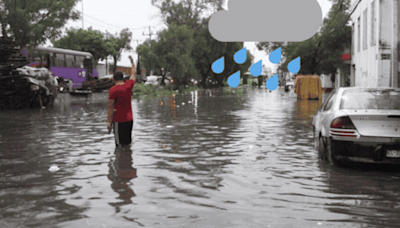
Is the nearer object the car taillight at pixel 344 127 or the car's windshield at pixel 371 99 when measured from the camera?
the car taillight at pixel 344 127

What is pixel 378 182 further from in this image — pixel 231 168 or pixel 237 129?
pixel 237 129

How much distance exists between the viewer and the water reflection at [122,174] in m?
5.78

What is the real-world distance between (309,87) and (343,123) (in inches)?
1100

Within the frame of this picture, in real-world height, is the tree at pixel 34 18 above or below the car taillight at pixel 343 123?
above

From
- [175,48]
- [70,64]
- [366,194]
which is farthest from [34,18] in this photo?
[366,194]

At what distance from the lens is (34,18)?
110ft

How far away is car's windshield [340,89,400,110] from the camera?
7.35 metres

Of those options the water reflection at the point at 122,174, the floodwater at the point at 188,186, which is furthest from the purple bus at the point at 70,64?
the water reflection at the point at 122,174

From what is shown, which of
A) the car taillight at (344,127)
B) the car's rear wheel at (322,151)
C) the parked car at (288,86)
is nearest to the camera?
the car taillight at (344,127)

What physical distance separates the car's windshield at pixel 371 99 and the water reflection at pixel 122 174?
3453 mm

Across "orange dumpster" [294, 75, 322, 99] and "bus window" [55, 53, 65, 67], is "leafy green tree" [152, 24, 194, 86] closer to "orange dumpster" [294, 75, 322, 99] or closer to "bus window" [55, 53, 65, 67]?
"bus window" [55, 53, 65, 67]

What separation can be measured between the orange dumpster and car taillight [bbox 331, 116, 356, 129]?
27549 mm

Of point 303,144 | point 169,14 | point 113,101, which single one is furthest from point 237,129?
point 169,14

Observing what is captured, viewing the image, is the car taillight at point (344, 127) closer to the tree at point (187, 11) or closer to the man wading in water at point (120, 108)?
the man wading in water at point (120, 108)
